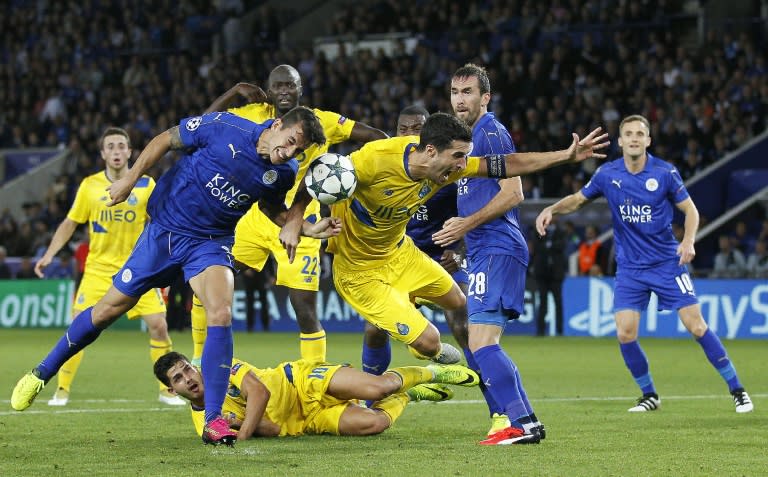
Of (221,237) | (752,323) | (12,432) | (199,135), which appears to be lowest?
(752,323)

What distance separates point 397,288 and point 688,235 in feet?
9.48

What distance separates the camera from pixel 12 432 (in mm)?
8812

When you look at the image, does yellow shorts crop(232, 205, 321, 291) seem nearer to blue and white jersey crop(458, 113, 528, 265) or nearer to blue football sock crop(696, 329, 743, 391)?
blue and white jersey crop(458, 113, 528, 265)

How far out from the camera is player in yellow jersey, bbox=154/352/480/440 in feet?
27.6

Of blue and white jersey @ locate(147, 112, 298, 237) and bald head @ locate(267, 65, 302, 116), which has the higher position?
bald head @ locate(267, 65, 302, 116)

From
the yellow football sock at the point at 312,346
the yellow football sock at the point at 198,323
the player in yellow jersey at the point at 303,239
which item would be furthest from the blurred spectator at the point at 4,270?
the yellow football sock at the point at 312,346

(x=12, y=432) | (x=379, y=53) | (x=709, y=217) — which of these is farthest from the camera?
(x=379, y=53)

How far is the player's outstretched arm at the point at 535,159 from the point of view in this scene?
7562mm

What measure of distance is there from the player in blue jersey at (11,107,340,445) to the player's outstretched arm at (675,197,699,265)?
140 inches

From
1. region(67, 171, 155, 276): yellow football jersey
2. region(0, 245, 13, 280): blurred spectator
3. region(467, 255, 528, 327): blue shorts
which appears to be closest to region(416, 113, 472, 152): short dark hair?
region(467, 255, 528, 327): blue shorts

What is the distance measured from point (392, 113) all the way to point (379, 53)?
2318 millimetres

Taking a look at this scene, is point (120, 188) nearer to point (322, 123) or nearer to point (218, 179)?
point (218, 179)

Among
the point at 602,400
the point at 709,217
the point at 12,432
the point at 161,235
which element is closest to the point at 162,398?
the point at 12,432

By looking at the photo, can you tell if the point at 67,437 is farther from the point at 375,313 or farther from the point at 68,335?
the point at 375,313
